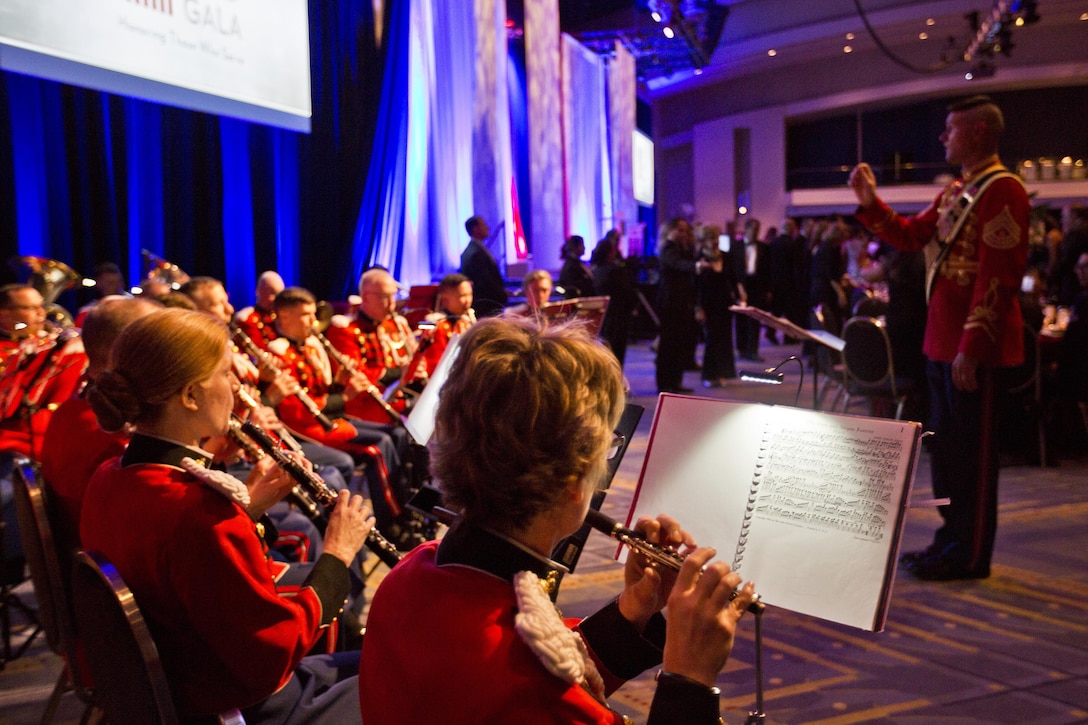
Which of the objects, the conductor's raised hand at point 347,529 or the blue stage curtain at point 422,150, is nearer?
the conductor's raised hand at point 347,529

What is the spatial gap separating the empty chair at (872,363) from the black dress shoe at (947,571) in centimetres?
189

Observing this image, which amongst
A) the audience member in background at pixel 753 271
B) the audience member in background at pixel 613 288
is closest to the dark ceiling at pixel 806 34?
the audience member in background at pixel 753 271

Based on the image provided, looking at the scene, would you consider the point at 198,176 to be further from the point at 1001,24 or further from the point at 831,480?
the point at 1001,24

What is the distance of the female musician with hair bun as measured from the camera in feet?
4.75

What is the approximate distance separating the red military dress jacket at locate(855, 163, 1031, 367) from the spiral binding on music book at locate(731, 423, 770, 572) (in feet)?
6.37

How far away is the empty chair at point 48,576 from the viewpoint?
176cm

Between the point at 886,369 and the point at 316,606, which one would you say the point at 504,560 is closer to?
the point at 316,606

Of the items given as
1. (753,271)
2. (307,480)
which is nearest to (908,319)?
(307,480)

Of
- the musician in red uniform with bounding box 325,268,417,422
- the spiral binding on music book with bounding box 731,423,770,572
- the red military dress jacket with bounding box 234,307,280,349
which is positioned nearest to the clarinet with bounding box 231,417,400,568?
the spiral binding on music book with bounding box 731,423,770,572

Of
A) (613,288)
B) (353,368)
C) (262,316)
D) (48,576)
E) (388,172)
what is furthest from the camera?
(388,172)

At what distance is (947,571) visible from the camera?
3527 mm

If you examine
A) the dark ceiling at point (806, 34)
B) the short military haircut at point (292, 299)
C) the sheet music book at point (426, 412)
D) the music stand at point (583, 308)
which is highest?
the dark ceiling at point (806, 34)

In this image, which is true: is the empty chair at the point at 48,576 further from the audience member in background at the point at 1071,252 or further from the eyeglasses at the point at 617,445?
the audience member in background at the point at 1071,252

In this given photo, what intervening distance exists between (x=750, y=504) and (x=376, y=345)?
11.2 ft
